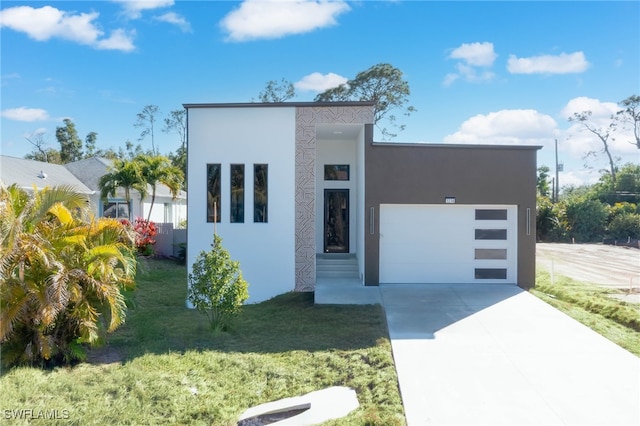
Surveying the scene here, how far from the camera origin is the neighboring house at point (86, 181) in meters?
18.1

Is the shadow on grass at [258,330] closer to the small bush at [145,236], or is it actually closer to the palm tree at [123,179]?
the small bush at [145,236]

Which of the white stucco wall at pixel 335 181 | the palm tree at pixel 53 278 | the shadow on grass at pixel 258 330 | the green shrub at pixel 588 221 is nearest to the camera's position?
the palm tree at pixel 53 278

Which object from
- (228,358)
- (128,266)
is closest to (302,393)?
(228,358)

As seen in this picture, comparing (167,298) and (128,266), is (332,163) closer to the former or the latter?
(167,298)

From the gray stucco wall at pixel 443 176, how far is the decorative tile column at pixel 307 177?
117 cm

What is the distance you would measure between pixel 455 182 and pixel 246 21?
312 inches

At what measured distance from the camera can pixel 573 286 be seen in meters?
10.9

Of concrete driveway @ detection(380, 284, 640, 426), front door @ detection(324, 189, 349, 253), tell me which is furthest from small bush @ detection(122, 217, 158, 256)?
concrete driveway @ detection(380, 284, 640, 426)

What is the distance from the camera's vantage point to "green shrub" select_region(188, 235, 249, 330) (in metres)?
7.94

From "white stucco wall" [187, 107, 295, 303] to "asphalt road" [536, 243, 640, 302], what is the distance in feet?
24.3

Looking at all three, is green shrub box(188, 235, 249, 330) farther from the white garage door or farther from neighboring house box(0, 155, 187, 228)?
neighboring house box(0, 155, 187, 228)

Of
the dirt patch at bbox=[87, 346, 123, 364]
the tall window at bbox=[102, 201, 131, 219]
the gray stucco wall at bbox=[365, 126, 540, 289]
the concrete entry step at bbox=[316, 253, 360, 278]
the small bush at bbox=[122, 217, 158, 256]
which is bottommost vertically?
the dirt patch at bbox=[87, 346, 123, 364]

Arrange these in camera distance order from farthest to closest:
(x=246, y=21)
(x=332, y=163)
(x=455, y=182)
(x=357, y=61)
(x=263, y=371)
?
(x=357, y=61)
(x=332, y=163)
(x=246, y=21)
(x=455, y=182)
(x=263, y=371)

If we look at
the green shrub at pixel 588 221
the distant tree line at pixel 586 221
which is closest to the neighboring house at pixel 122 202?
the distant tree line at pixel 586 221
